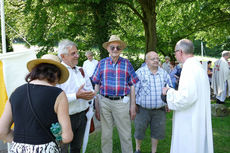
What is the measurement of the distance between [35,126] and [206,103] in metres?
2.14

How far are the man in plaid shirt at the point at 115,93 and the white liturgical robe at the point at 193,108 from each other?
913 mm

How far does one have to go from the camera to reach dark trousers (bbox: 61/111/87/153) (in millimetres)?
3120

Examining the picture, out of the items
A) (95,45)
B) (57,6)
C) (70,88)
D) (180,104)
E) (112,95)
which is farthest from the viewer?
(95,45)

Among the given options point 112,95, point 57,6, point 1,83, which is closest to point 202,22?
point 57,6

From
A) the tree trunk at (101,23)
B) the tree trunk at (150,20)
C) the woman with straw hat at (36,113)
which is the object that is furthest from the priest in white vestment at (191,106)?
the tree trunk at (101,23)

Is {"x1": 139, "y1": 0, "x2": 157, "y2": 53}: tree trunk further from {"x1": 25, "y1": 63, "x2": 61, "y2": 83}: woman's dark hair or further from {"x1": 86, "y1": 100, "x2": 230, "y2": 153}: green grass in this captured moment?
{"x1": 25, "y1": 63, "x2": 61, "y2": 83}: woman's dark hair

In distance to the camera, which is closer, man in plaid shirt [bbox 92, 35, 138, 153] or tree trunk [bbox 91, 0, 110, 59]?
man in plaid shirt [bbox 92, 35, 138, 153]

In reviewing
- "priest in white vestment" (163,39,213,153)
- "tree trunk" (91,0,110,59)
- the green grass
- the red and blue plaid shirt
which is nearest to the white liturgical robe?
"priest in white vestment" (163,39,213,153)

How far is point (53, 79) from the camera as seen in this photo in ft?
6.71

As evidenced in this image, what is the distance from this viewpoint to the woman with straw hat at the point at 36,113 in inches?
74.3

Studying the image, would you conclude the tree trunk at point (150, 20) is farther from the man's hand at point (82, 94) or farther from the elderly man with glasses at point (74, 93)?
the man's hand at point (82, 94)

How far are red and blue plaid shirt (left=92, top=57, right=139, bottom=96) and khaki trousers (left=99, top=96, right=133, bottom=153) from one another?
0.55ft

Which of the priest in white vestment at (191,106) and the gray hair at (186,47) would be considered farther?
the gray hair at (186,47)

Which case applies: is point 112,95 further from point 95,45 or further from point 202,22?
point 202,22
